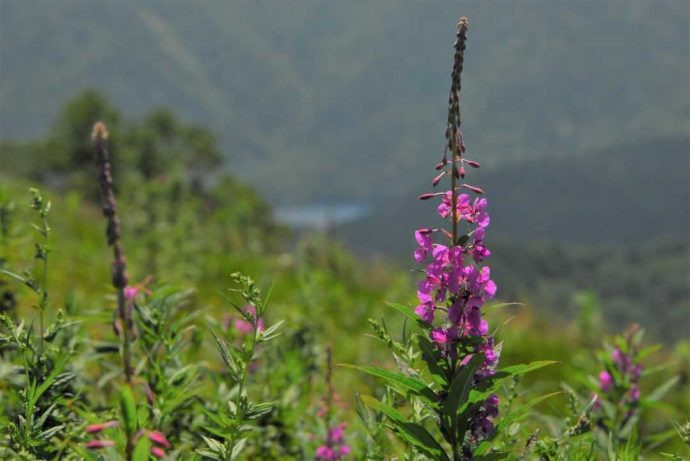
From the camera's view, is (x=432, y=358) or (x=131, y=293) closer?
(x=432, y=358)

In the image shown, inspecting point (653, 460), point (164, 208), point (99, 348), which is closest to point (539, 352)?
point (653, 460)

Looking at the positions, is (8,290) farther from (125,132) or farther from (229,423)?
(125,132)

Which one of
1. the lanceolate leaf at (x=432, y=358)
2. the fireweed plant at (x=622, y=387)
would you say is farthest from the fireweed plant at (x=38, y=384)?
the fireweed plant at (x=622, y=387)

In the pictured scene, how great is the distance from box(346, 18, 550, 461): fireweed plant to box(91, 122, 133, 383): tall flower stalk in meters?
1.01

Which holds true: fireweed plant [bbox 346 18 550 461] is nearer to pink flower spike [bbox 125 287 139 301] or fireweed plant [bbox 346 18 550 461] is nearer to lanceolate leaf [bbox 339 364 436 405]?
lanceolate leaf [bbox 339 364 436 405]

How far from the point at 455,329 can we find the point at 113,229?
132 centimetres

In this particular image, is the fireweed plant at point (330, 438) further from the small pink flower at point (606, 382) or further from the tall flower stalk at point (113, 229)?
the small pink flower at point (606, 382)

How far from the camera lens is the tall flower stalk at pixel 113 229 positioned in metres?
2.21

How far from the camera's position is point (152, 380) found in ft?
8.07

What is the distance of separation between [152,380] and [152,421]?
390 mm

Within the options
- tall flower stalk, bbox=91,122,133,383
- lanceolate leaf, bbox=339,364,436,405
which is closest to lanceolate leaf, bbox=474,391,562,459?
lanceolate leaf, bbox=339,364,436,405

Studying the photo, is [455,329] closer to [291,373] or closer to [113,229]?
[113,229]

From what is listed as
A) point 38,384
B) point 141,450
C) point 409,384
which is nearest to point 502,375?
point 409,384

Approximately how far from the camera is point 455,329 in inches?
65.4
